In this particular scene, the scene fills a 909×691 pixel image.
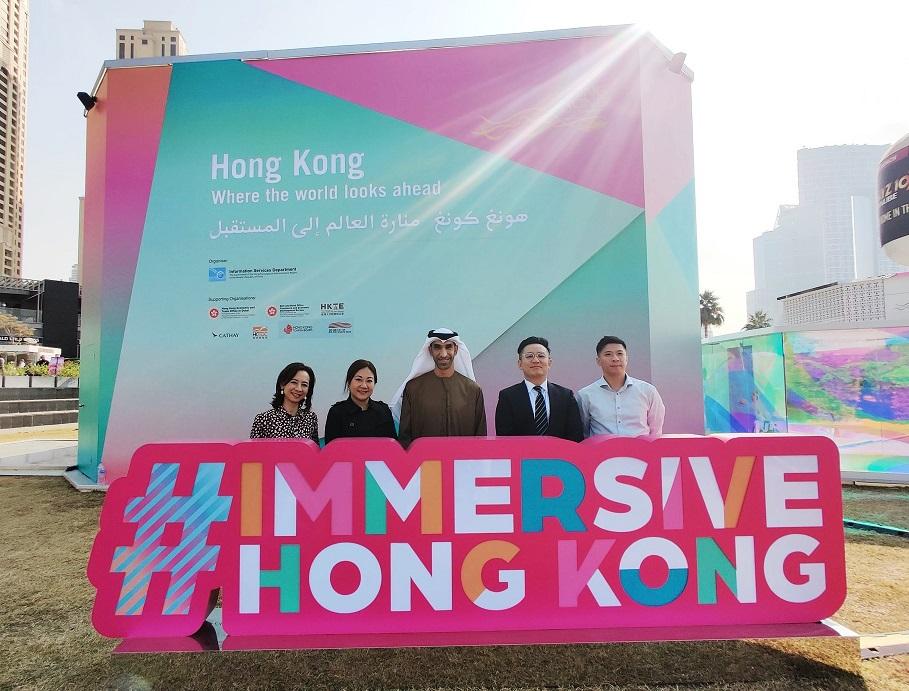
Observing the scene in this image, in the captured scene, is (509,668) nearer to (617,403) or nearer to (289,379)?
(617,403)

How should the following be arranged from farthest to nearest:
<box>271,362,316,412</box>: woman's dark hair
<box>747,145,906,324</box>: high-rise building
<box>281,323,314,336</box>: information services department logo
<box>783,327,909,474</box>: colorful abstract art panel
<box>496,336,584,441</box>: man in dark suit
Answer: <box>747,145,906,324</box>: high-rise building
<box>783,327,909,474</box>: colorful abstract art panel
<box>281,323,314,336</box>: information services department logo
<box>271,362,316,412</box>: woman's dark hair
<box>496,336,584,441</box>: man in dark suit

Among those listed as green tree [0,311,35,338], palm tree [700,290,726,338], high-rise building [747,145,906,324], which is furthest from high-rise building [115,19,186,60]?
high-rise building [747,145,906,324]

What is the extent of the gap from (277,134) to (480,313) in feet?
7.63

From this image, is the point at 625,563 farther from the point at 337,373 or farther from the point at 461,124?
the point at 461,124

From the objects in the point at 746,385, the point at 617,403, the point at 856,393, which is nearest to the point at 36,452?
the point at 617,403

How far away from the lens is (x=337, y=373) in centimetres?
418

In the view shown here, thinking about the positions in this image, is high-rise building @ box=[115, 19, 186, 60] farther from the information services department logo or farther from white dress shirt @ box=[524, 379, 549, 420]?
white dress shirt @ box=[524, 379, 549, 420]

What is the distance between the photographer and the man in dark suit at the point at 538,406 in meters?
2.45

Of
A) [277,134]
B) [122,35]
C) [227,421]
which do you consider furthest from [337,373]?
[122,35]

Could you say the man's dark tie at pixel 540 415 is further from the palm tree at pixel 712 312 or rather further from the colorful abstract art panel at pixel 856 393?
the palm tree at pixel 712 312

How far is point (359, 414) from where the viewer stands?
2535mm

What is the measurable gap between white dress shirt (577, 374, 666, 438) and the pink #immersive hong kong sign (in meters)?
0.62

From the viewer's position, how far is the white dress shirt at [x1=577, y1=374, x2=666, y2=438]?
8.21ft

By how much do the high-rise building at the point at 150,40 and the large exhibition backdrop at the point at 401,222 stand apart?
60.6 m
